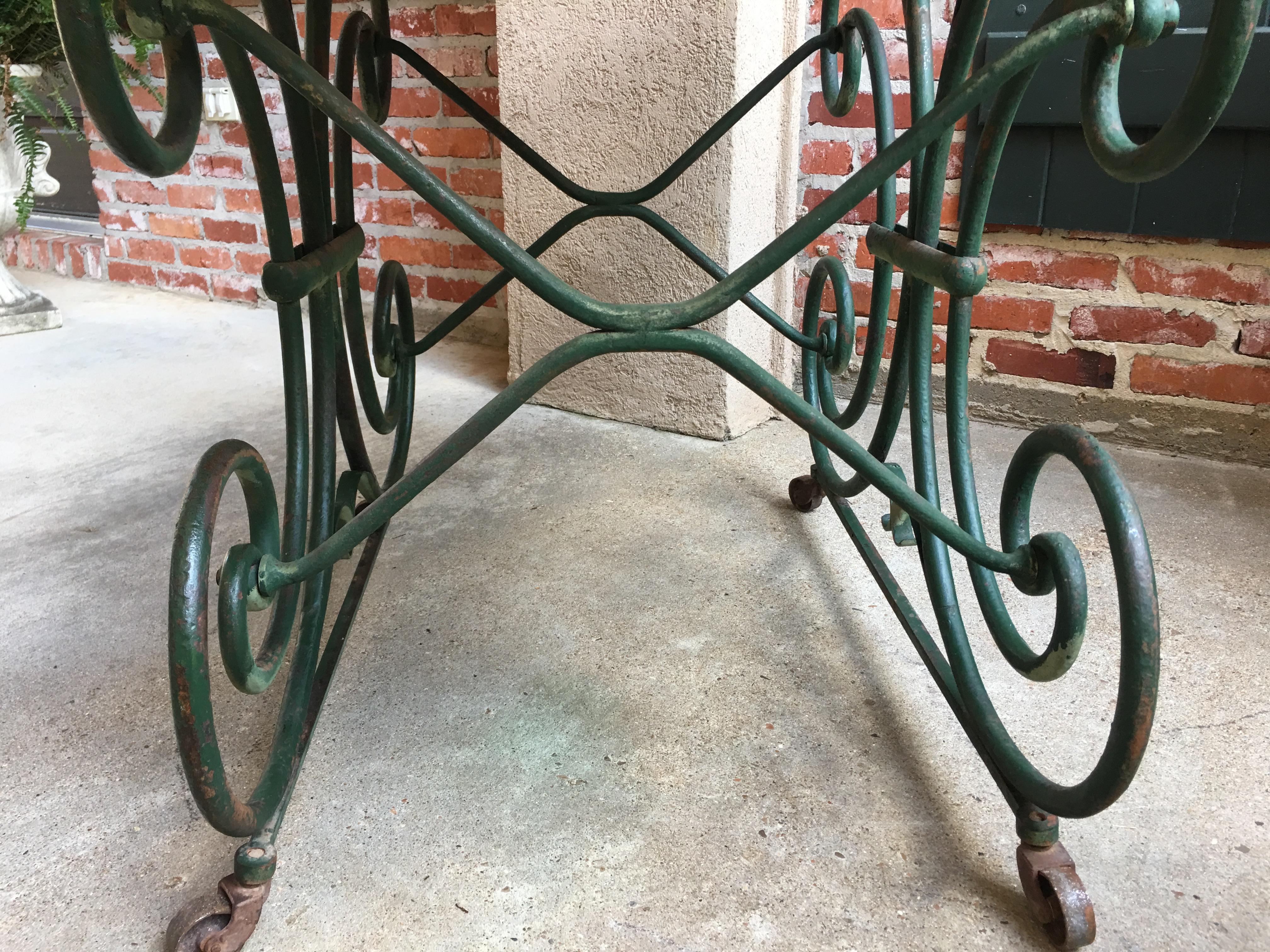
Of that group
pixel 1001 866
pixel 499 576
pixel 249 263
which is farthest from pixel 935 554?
pixel 249 263

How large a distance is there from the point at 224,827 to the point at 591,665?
0.49 m

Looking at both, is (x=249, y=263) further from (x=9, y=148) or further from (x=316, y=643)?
(x=316, y=643)

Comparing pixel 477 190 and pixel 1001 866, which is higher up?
pixel 477 190

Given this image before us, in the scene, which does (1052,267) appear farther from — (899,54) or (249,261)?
(249,261)

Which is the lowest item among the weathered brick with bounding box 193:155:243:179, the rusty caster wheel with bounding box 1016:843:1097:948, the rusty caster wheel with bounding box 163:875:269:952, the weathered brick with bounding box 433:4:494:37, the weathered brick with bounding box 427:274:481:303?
the rusty caster wheel with bounding box 163:875:269:952

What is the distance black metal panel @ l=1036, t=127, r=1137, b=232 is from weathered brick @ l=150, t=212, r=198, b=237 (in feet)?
7.91

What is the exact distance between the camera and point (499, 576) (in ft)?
4.46

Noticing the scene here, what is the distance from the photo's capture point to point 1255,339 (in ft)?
5.52

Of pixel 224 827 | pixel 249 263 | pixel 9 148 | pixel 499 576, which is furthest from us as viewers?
pixel 249 263

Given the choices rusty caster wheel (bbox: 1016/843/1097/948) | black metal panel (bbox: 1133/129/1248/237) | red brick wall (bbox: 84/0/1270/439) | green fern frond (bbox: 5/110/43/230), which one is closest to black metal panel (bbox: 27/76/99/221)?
green fern frond (bbox: 5/110/43/230)

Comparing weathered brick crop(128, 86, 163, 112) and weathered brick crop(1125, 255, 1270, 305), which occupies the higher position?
weathered brick crop(128, 86, 163, 112)

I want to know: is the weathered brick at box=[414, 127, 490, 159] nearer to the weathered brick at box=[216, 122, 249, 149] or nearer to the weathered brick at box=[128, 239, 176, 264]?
the weathered brick at box=[216, 122, 249, 149]

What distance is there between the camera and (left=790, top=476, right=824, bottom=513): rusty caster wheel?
153 cm

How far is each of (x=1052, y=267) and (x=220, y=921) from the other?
1715 mm
